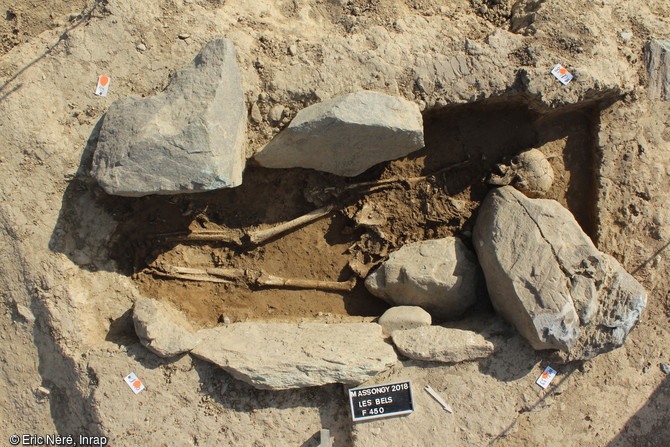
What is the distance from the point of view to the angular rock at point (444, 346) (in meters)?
3.89

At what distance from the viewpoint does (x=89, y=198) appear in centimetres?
407

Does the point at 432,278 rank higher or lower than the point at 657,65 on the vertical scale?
lower

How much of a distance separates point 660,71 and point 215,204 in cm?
432

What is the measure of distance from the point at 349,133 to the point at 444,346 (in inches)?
74.9

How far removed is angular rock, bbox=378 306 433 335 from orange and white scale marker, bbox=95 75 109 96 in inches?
121

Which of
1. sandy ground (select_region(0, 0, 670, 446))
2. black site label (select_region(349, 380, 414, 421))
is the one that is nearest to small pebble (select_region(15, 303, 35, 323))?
sandy ground (select_region(0, 0, 670, 446))

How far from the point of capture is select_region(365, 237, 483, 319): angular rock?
4.20 meters

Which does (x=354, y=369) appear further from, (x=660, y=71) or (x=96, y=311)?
(x=660, y=71)

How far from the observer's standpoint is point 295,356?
12.6 ft

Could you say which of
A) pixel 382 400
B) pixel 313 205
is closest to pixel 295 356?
pixel 382 400

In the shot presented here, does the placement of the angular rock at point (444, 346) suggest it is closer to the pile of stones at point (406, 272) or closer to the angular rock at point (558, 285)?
the pile of stones at point (406, 272)

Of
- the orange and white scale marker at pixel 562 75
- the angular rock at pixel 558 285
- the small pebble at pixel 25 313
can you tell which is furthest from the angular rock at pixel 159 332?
the orange and white scale marker at pixel 562 75

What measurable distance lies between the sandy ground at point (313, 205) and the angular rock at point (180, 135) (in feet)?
1.22

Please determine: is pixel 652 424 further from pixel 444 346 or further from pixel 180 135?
pixel 180 135
